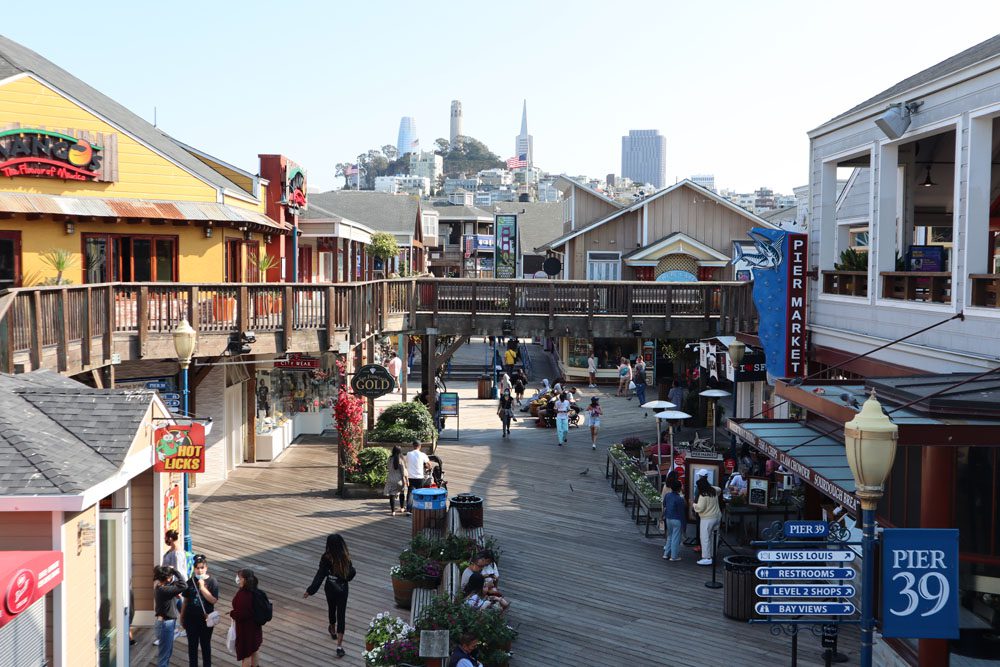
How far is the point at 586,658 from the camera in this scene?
39.9ft

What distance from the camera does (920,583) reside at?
7.92 m

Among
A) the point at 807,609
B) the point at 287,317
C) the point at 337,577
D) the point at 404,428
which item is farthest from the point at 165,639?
the point at 404,428

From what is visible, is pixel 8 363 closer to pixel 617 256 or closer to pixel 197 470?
pixel 197 470

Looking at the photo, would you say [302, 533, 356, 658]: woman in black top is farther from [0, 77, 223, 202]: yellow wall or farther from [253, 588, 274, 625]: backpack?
[0, 77, 223, 202]: yellow wall

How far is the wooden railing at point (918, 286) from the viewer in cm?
1339

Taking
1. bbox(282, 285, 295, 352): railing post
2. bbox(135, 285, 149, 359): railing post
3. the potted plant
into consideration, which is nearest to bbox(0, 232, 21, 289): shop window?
bbox(135, 285, 149, 359): railing post

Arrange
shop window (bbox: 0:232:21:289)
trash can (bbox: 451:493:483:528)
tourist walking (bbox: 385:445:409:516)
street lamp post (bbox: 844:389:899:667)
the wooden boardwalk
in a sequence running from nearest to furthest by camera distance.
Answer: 1. street lamp post (bbox: 844:389:899:667)
2. the wooden boardwalk
3. trash can (bbox: 451:493:483:528)
4. shop window (bbox: 0:232:21:289)
5. tourist walking (bbox: 385:445:409:516)

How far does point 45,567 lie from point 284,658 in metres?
4.81

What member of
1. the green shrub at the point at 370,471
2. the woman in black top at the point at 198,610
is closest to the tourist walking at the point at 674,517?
the green shrub at the point at 370,471

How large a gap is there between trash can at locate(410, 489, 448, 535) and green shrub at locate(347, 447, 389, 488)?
405cm

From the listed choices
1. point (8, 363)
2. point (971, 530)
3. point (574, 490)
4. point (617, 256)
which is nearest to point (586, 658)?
point (971, 530)

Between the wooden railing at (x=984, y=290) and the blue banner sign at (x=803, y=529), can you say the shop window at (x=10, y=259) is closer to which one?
the blue banner sign at (x=803, y=529)

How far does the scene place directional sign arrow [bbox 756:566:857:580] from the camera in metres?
8.59

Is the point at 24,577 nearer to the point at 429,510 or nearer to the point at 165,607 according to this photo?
the point at 165,607
